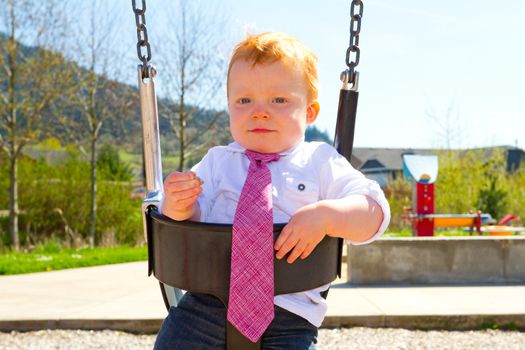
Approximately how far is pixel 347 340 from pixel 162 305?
1486 mm

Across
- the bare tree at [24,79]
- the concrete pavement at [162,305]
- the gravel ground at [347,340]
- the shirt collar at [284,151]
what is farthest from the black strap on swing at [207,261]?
the bare tree at [24,79]

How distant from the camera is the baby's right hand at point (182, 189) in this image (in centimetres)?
151

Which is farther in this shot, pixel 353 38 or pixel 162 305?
pixel 162 305

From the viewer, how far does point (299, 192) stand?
164 cm

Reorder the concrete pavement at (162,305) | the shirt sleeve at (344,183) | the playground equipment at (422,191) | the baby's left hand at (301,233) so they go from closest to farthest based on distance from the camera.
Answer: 1. the baby's left hand at (301,233)
2. the shirt sleeve at (344,183)
3. the concrete pavement at (162,305)
4. the playground equipment at (422,191)

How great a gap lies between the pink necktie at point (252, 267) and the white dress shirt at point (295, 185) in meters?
0.09

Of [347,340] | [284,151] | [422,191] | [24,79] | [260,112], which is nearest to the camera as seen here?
[260,112]

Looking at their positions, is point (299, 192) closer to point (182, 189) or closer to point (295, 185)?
point (295, 185)

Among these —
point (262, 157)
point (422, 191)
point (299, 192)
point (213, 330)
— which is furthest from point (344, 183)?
point (422, 191)

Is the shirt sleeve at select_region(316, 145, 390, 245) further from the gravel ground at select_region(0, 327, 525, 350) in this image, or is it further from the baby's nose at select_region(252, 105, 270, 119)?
the gravel ground at select_region(0, 327, 525, 350)

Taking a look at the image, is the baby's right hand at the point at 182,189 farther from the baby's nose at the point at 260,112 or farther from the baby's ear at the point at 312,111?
the baby's ear at the point at 312,111

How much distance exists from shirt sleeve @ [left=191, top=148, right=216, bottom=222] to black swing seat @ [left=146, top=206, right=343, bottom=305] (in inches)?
5.8

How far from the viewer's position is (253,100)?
1631 mm

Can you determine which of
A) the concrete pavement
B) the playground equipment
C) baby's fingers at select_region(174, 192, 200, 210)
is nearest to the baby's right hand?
baby's fingers at select_region(174, 192, 200, 210)
